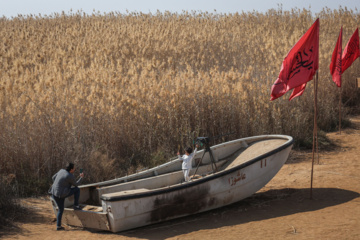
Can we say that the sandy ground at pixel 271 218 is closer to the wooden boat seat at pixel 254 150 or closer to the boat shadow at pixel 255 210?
the boat shadow at pixel 255 210

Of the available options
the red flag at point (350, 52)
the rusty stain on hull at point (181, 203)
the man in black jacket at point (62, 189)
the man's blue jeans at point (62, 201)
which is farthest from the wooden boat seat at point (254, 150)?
the red flag at point (350, 52)

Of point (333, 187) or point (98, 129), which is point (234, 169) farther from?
point (98, 129)

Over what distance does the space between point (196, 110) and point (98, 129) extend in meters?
2.80

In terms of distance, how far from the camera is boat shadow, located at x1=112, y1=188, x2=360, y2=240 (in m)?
8.30

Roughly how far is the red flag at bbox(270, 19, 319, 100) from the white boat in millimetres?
1184

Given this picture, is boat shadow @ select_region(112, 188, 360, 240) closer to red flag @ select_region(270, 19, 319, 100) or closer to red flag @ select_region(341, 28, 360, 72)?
red flag @ select_region(270, 19, 319, 100)

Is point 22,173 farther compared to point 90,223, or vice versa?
point 22,173

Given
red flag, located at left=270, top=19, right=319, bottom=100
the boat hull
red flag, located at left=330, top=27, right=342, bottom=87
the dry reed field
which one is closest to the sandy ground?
the boat hull

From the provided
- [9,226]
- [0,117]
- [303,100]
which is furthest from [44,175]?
[303,100]

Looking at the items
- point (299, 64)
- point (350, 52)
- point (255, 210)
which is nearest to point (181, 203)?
point (255, 210)

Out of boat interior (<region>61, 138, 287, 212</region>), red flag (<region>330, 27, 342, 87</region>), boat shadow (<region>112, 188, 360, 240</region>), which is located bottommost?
boat shadow (<region>112, 188, 360, 240</region>)

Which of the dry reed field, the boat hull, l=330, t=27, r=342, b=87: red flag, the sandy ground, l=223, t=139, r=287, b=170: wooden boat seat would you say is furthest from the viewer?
l=330, t=27, r=342, b=87: red flag

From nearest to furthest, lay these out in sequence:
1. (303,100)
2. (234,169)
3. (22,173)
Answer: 1. (234,169)
2. (22,173)
3. (303,100)

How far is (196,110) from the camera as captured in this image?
13.5 m
